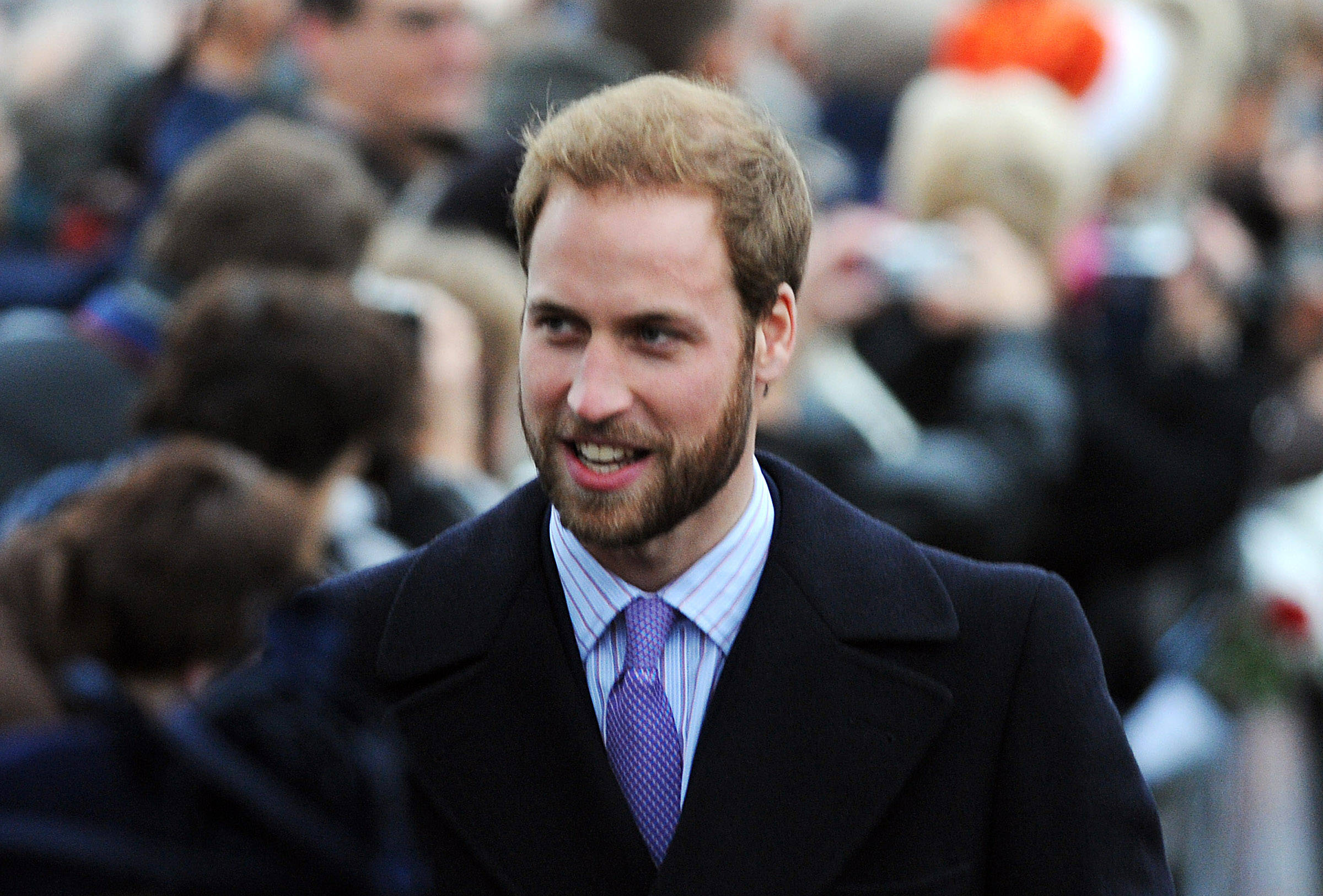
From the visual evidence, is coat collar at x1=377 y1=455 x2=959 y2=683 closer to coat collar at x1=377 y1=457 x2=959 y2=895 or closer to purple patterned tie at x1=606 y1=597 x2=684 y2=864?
coat collar at x1=377 y1=457 x2=959 y2=895

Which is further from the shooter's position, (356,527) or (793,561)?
(356,527)

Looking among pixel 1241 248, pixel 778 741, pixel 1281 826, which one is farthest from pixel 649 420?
pixel 1281 826

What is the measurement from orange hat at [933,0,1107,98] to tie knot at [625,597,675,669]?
4.21 metres

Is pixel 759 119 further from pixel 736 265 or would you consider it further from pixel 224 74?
pixel 224 74

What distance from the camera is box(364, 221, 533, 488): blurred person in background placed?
424 centimetres

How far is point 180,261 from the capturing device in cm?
389

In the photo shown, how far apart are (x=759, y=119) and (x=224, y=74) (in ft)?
11.0

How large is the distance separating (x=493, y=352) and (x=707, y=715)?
205 cm

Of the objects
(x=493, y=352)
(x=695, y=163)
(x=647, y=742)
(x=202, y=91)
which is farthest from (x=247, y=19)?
(x=647, y=742)

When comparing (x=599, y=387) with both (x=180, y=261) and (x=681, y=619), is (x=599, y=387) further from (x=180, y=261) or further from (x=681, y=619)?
(x=180, y=261)

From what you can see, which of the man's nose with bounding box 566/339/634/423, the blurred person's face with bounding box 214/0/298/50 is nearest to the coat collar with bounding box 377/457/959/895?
the man's nose with bounding box 566/339/634/423

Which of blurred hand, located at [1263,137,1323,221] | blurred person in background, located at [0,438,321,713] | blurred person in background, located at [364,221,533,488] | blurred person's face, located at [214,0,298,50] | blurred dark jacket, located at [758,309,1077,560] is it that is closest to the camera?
blurred person in background, located at [0,438,321,713]

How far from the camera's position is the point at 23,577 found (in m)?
2.59

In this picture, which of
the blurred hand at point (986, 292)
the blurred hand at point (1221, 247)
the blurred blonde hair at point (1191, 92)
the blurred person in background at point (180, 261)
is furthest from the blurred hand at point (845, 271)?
the blurred blonde hair at point (1191, 92)
